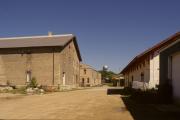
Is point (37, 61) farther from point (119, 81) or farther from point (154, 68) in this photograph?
point (119, 81)

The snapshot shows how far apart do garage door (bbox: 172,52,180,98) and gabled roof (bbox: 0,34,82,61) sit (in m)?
23.9

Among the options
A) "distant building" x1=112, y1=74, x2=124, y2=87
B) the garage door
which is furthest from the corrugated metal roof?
"distant building" x1=112, y1=74, x2=124, y2=87

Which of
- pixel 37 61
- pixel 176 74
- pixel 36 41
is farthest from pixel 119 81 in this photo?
pixel 176 74

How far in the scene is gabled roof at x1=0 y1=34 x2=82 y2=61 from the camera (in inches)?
1695

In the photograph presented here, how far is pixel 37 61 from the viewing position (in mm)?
42719

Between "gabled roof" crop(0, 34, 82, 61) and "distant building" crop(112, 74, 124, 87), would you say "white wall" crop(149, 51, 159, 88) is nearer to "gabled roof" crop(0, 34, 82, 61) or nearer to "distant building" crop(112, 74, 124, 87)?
"gabled roof" crop(0, 34, 82, 61)

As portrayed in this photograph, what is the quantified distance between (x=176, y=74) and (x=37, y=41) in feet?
95.8

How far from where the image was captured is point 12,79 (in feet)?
144

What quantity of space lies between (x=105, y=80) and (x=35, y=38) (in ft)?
237

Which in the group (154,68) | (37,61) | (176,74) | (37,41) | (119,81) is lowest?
(119,81)

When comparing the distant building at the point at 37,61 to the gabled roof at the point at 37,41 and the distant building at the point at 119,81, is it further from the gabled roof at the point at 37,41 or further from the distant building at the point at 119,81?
the distant building at the point at 119,81

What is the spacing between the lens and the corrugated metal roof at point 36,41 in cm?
4312

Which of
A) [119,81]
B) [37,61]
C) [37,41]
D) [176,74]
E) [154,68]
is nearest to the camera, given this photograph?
[176,74]

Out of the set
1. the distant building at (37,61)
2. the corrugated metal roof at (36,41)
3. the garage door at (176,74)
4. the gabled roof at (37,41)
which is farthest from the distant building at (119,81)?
the garage door at (176,74)
